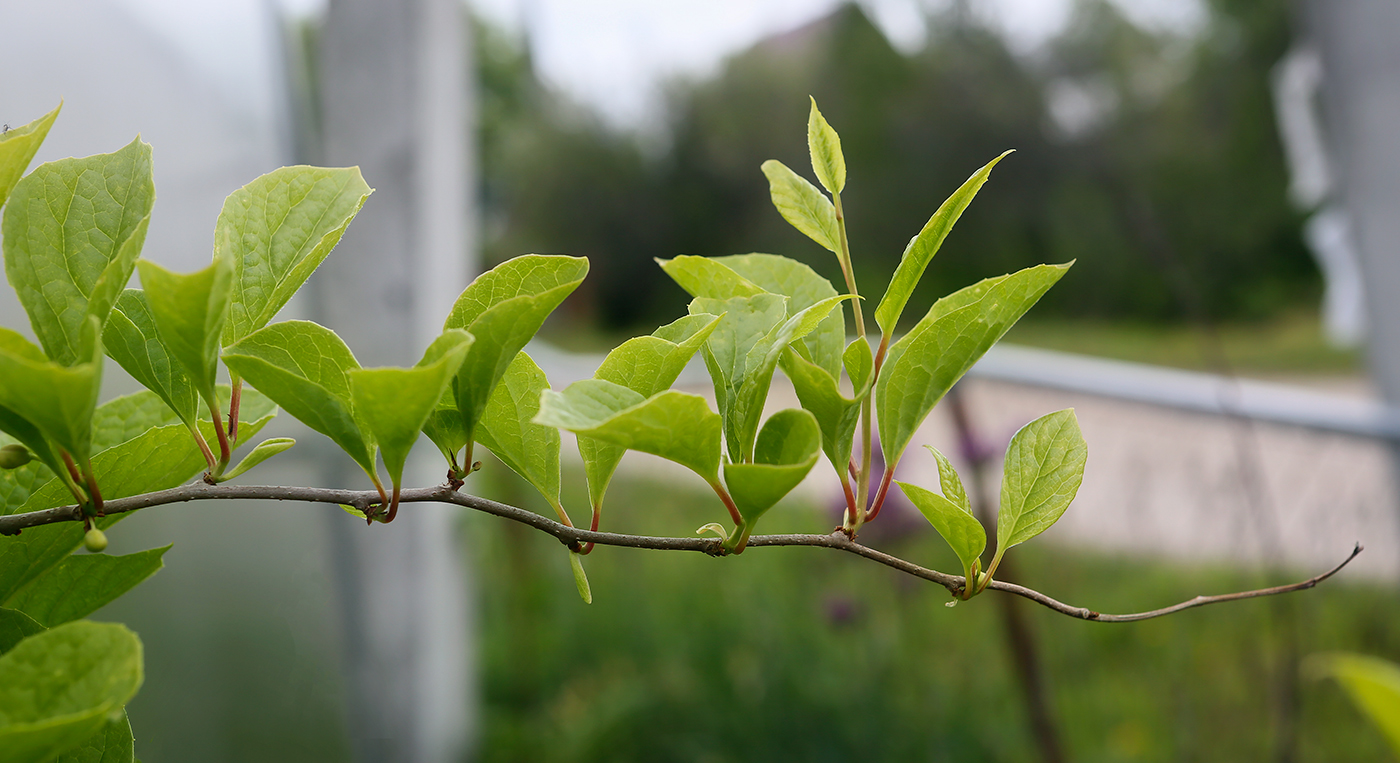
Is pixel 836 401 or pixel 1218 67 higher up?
pixel 1218 67

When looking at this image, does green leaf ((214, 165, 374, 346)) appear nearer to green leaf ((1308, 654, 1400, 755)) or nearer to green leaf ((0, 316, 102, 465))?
green leaf ((0, 316, 102, 465))

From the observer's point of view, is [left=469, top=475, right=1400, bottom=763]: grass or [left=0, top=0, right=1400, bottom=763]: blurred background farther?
[left=469, top=475, right=1400, bottom=763]: grass

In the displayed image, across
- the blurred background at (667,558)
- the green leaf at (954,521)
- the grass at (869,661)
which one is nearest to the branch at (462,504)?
the green leaf at (954,521)

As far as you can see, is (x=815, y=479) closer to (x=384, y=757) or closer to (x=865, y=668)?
(x=865, y=668)

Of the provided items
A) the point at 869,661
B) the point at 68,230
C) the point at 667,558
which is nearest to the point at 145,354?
the point at 68,230

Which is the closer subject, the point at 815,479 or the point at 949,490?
the point at 949,490

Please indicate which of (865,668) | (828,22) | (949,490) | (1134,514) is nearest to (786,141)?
(828,22)

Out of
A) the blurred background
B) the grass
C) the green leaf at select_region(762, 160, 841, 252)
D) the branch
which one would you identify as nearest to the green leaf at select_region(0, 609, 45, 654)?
the branch
